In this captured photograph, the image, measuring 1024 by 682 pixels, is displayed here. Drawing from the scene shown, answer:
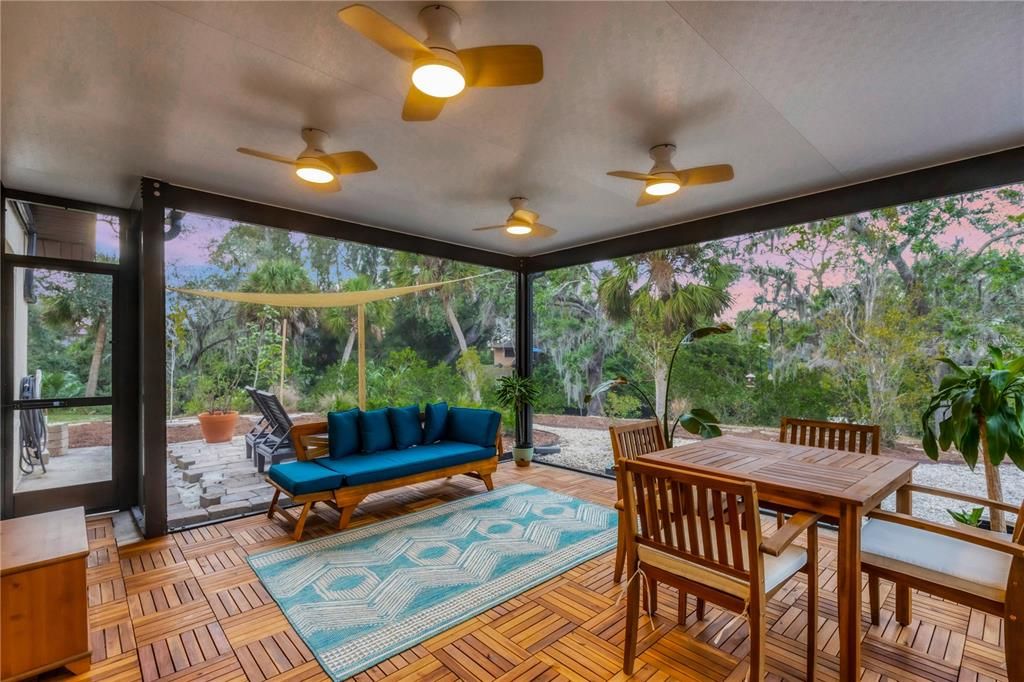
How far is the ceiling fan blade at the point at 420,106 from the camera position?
188cm

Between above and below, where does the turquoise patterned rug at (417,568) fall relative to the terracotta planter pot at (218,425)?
below

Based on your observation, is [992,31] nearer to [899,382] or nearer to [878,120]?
[878,120]

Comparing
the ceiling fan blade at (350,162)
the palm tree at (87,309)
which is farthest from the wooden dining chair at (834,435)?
the palm tree at (87,309)

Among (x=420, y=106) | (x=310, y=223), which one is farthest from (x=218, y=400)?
(x=420, y=106)

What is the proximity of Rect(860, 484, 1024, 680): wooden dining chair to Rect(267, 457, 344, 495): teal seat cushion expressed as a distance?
3.16m

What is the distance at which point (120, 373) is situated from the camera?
145 inches

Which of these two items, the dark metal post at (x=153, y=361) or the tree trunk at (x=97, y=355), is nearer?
the dark metal post at (x=153, y=361)

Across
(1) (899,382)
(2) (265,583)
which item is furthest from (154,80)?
(1) (899,382)

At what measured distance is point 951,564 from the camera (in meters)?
1.77

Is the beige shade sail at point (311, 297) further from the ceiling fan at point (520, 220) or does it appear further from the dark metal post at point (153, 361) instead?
the ceiling fan at point (520, 220)

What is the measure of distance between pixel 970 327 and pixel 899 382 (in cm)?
53

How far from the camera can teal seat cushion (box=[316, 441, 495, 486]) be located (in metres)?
3.43

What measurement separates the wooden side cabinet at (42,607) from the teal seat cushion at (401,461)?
61.8 inches

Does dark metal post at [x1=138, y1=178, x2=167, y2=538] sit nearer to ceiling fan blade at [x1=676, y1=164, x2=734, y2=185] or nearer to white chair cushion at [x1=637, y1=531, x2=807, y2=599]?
white chair cushion at [x1=637, y1=531, x2=807, y2=599]
